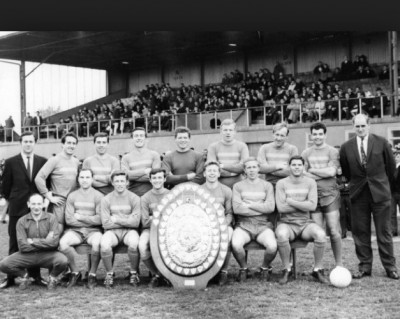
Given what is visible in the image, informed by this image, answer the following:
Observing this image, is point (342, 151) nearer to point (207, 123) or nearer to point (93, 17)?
point (93, 17)

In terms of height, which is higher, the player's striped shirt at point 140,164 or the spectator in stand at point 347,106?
the spectator in stand at point 347,106

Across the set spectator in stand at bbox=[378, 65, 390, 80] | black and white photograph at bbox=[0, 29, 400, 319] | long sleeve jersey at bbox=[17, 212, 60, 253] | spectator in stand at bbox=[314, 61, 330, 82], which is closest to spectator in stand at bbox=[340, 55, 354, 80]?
spectator in stand at bbox=[378, 65, 390, 80]

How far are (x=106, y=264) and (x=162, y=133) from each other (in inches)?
724

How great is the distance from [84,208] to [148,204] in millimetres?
835

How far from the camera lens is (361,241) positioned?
6.84 meters

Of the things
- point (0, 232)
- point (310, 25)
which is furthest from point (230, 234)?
point (0, 232)

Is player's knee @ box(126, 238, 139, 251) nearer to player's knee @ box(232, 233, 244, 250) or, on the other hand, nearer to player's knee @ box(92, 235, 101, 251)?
player's knee @ box(92, 235, 101, 251)

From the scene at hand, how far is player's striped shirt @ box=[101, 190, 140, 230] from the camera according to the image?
678cm

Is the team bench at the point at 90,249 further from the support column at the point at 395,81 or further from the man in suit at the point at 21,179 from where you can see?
the support column at the point at 395,81

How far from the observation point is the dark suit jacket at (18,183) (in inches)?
274

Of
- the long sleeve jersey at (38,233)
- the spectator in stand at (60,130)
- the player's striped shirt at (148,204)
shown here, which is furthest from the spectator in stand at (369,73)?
the long sleeve jersey at (38,233)

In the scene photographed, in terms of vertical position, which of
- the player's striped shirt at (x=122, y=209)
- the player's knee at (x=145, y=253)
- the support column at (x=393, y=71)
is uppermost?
the support column at (x=393, y=71)

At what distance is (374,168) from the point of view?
22.3 ft

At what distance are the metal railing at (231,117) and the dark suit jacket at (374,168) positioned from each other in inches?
491
